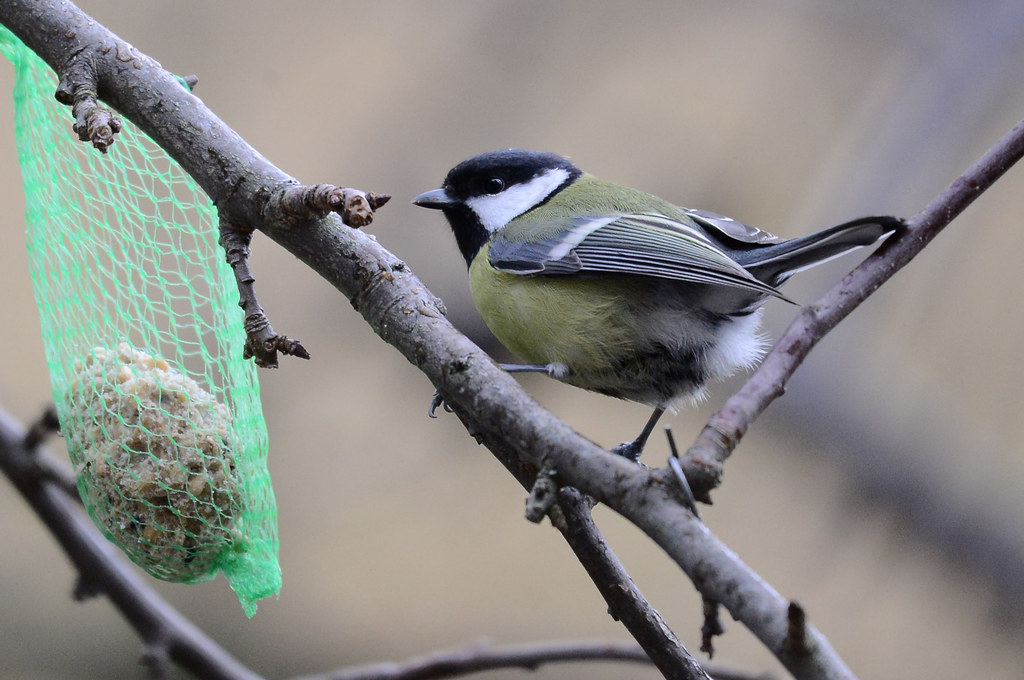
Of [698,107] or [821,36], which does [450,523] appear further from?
[821,36]

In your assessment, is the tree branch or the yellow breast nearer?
the tree branch

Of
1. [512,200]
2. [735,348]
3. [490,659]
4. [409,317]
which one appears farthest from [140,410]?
[735,348]

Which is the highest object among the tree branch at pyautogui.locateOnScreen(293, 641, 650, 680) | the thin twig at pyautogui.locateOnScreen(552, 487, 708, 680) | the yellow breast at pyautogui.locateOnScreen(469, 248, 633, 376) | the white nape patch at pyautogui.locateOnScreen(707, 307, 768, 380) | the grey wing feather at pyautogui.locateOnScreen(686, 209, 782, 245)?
the grey wing feather at pyautogui.locateOnScreen(686, 209, 782, 245)

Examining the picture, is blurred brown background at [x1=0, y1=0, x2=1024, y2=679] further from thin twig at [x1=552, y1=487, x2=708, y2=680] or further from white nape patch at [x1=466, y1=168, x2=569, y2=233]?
thin twig at [x1=552, y1=487, x2=708, y2=680]

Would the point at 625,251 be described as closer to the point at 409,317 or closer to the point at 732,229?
the point at 732,229

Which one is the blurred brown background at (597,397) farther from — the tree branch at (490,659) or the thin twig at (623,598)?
the thin twig at (623,598)

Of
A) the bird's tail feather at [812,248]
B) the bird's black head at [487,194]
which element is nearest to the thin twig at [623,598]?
the bird's tail feather at [812,248]

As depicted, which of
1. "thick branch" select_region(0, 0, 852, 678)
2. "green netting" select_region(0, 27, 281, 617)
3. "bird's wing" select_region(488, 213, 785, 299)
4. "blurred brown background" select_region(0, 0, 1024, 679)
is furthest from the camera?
"blurred brown background" select_region(0, 0, 1024, 679)

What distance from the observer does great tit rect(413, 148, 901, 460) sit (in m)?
1.76

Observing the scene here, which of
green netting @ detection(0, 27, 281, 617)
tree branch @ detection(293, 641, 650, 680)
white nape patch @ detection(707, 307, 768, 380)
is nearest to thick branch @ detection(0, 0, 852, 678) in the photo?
green netting @ detection(0, 27, 281, 617)

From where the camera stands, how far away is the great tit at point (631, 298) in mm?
1763

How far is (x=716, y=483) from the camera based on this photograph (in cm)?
87

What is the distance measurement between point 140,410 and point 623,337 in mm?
856

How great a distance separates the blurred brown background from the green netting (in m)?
1.17
